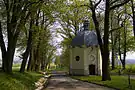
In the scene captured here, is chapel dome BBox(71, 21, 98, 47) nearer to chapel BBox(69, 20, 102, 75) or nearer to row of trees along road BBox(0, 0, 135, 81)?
chapel BBox(69, 20, 102, 75)

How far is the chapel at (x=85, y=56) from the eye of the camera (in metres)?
50.7

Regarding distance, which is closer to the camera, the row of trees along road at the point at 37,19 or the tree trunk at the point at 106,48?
the row of trees along road at the point at 37,19

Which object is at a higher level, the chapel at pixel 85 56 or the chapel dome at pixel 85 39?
the chapel dome at pixel 85 39

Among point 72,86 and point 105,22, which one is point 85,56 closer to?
point 105,22

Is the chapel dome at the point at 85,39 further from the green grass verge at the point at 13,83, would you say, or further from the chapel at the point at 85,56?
the green grass verge at the point at 13,83

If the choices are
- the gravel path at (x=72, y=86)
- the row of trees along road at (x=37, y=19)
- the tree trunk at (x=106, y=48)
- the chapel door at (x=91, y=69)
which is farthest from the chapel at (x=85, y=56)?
the gravel path at (x=72, y=86)

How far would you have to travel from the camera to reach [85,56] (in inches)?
2007

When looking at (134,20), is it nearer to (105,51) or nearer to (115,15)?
(115,15)

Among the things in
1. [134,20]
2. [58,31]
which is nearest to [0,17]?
[134,20]

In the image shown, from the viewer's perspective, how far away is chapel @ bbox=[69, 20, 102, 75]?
50.7 metres

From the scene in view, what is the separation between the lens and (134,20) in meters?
42.2

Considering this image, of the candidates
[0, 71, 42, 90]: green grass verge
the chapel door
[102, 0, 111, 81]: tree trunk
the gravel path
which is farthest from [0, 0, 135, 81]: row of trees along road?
the chapel door

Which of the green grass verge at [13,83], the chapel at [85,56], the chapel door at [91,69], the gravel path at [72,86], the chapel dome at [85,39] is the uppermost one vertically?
the chapel dome at [85,39]

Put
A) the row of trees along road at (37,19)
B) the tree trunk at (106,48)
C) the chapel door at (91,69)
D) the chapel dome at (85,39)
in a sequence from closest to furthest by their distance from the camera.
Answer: the row of trees along road at (37,19)
the tree trunk at (106,48)
the chapel door at (91,69)
the chapel dome at (85,39)
